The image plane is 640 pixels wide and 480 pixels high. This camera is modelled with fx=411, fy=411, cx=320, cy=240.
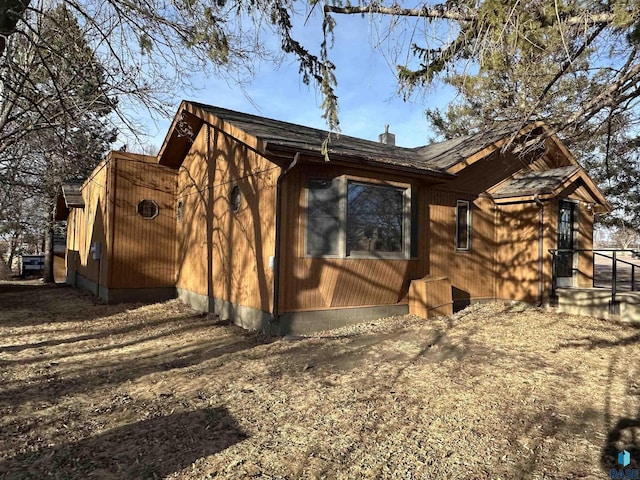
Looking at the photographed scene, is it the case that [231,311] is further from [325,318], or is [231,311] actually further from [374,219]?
[374,219]

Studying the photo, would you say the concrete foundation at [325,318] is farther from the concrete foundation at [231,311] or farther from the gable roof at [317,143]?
the gable roof at [317,143]

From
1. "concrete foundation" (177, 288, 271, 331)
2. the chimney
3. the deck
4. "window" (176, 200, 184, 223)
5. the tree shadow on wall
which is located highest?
the chimney

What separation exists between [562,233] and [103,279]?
40.5 feet

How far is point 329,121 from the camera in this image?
396cm

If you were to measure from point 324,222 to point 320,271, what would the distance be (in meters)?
0.89

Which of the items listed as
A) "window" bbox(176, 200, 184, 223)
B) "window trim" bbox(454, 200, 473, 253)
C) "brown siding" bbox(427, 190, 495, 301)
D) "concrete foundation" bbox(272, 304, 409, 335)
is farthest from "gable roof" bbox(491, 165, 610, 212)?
"window" bbox(176, 200, 184, 223)

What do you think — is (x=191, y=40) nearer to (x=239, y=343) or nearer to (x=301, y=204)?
(x=301, y=204)

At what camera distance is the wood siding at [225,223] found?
756cm

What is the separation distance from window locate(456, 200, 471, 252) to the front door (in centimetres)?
227

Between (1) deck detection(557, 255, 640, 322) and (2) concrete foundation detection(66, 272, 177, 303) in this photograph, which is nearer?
(1) deck detection(557, 255, 640, 322)

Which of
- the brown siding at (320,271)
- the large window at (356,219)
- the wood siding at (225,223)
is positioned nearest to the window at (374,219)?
the large window at (356,219)

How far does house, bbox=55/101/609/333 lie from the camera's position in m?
7.36

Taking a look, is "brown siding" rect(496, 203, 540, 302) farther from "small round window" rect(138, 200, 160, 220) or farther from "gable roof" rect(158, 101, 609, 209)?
"small round window" rect(138, 200, 160, 220)

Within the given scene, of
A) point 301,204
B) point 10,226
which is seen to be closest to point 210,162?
point 301,204
